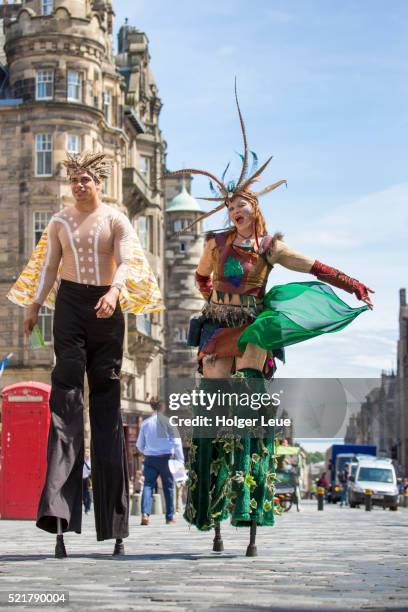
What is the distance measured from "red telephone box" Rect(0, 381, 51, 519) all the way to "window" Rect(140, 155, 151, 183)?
42.0 meters

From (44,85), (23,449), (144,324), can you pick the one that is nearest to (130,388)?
(144,324)

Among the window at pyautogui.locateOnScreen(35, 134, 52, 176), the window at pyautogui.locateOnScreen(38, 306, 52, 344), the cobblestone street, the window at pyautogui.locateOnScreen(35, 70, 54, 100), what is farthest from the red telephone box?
the window at pyautogui.locateOnScreen(35, 70, 54, 100)

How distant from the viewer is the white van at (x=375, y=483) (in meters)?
42.8

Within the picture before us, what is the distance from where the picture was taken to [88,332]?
8.56 metres

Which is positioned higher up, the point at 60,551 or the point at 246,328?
the point at 246,328

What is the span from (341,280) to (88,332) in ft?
5.75

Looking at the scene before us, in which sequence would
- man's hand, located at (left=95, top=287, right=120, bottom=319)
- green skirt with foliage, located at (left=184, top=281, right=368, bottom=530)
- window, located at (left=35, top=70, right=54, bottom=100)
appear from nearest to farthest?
man's hand, located at (left=95, top=287, right=120, bottom=319)
green skirt with foliage, located at (left=184, top=281, right=368, bottom=530)
window, located at (left=35, top=70, right=54, bottom=100)

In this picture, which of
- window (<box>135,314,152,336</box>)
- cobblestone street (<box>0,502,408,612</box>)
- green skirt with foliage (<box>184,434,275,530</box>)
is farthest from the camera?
window (<box>135,314,152,336</box>)

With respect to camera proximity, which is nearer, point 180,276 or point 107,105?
point 107,105

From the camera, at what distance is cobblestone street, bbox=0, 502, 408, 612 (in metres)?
5.52

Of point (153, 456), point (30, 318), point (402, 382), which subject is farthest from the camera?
point (402, 382)

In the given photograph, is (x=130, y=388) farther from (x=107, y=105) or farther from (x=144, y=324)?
(x=107, y=105)

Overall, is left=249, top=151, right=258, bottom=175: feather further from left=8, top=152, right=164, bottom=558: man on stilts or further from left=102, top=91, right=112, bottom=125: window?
left=102, top=91, right=112, bottom=125: window

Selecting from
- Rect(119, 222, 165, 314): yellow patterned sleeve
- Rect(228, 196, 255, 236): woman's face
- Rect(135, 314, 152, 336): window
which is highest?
Rect(135, 314, 152, 336): window
